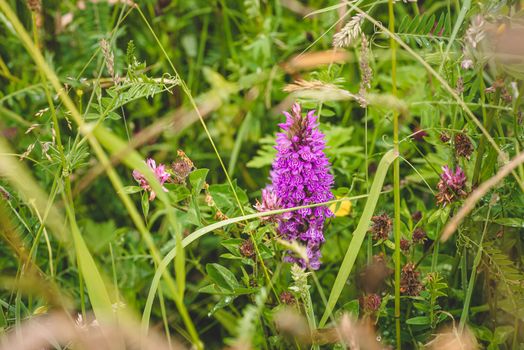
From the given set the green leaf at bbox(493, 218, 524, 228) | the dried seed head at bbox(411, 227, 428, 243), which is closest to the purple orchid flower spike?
the dried seed head at bbox(411, 227, 428, 243)

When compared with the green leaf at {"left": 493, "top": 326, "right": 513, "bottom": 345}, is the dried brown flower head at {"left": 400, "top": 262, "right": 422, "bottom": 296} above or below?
above

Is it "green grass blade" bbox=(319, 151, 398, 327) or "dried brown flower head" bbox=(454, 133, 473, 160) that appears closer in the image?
"green grass blade" bbox=(319, 151, 398, 327)

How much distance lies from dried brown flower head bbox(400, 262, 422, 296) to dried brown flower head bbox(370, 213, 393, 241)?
80mm

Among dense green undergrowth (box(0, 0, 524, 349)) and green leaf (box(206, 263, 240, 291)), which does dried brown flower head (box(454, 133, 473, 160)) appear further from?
green leaf (box(206, 263, 240, 291))

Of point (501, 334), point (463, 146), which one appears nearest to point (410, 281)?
point (501, 334)

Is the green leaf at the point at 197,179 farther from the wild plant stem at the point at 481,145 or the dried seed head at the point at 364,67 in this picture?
the wild plant stem at the point at 481,145

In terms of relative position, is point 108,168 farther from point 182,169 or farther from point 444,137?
point 444,137

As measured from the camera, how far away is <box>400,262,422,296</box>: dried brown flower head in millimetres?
1268

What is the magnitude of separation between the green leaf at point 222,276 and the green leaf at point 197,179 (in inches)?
6.2

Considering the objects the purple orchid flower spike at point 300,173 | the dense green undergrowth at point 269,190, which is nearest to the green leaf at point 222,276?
the dense green undergrowth at point 269,190

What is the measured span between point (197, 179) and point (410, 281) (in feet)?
1.61

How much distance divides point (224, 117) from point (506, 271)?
1318 millimetres

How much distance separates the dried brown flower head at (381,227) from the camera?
4.24 feet

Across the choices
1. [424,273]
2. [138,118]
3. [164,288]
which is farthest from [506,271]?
[138,118]
